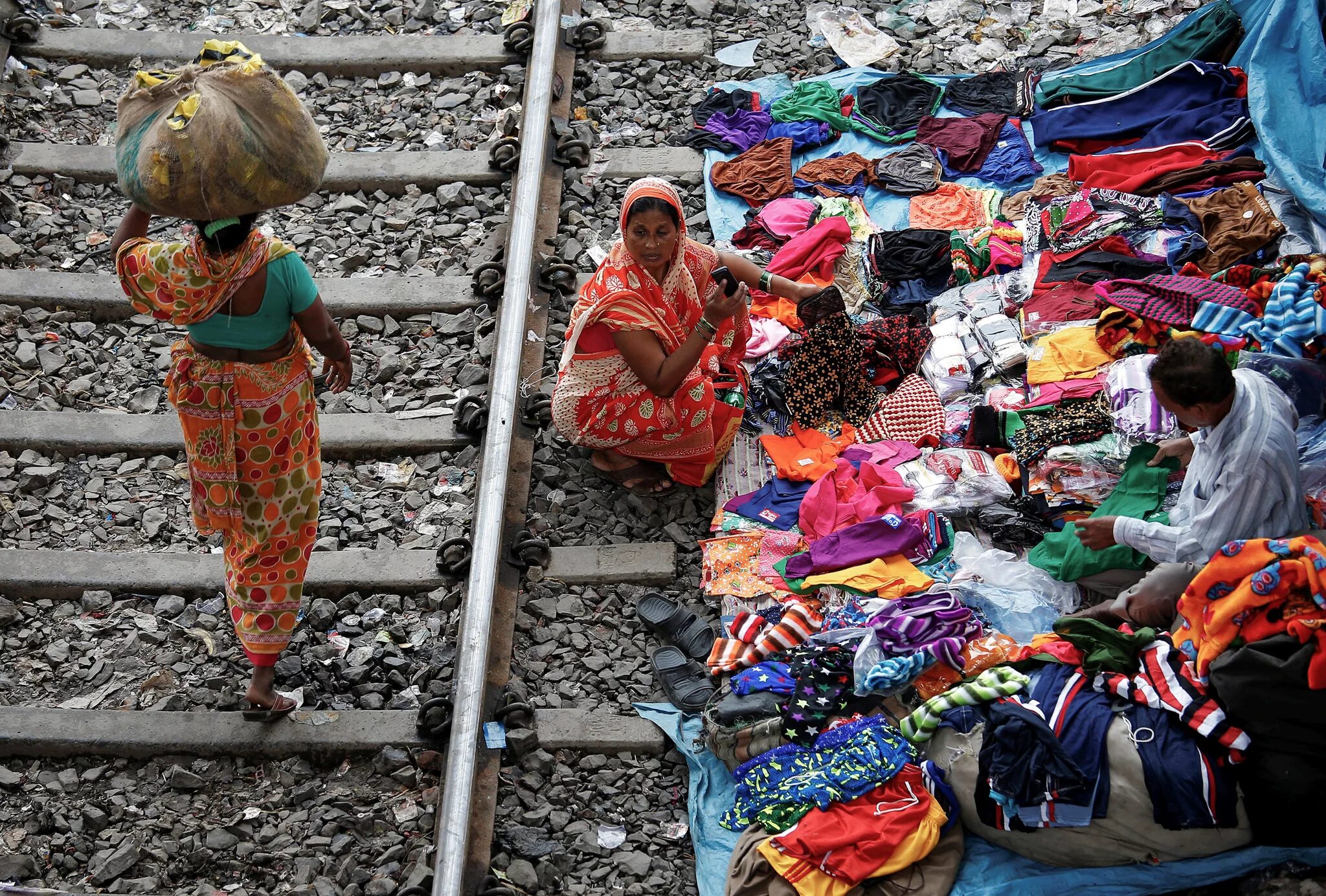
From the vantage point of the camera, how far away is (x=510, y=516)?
196 inches

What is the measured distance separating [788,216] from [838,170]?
0.50 m

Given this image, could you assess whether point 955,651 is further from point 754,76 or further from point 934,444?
point 754,76

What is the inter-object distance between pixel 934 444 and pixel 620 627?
1.65m

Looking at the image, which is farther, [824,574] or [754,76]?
[754,76]

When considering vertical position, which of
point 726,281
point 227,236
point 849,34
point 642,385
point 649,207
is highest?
point 227,236

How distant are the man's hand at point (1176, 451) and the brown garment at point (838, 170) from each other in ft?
8.22

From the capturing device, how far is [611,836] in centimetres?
408

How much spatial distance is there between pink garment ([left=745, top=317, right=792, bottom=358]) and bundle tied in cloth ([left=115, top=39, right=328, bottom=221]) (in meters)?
2.64

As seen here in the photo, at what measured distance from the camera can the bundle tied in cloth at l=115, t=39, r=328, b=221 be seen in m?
3.43

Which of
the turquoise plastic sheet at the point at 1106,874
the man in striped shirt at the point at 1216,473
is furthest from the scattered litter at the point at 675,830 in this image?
the man in striped shirt at the point at 1216,473

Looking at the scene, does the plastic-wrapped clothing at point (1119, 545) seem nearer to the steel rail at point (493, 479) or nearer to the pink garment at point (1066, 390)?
the pink garment at point (1066, 390)

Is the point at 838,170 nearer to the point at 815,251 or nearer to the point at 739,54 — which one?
the point at 815,251

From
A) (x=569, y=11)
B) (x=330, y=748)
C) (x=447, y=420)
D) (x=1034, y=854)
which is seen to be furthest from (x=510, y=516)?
(x=569, y=11)

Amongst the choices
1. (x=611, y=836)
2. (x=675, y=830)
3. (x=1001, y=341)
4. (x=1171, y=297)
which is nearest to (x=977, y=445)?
(x=1001, y=341)
